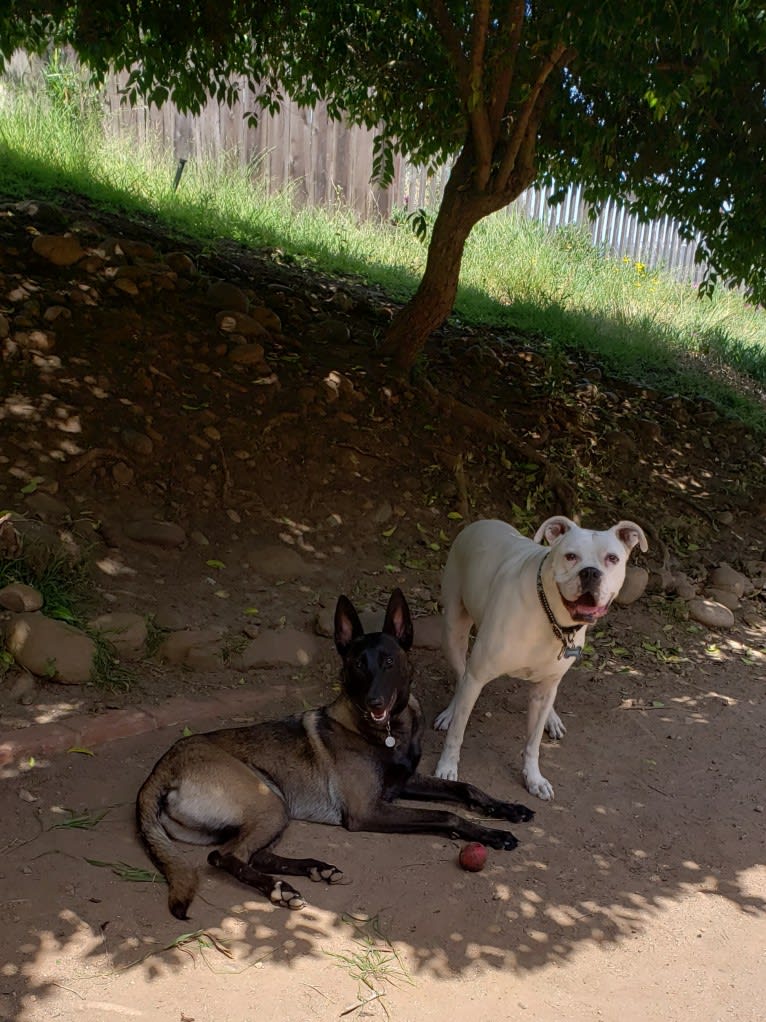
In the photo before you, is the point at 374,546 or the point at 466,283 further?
the point at 466,283

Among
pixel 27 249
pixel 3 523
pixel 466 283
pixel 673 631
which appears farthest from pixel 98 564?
pixel 466 283

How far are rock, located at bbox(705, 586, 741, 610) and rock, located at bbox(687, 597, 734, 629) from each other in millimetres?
229

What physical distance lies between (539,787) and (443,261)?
14.5 feet

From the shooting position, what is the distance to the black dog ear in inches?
173

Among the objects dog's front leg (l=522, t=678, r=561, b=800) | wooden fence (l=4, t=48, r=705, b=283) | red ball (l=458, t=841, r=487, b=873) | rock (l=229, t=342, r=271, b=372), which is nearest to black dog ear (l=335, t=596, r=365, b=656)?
dog's front leg (l=522, t=678, r=561, b=800)

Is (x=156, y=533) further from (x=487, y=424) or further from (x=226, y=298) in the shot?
(x=487, y=424)

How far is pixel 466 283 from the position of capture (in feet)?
38.8

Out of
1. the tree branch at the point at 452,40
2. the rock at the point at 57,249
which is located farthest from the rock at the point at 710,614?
the rock at the point at 57,249

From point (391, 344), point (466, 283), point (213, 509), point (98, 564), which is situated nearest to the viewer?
point (98, 564)

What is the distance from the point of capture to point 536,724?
465 cm

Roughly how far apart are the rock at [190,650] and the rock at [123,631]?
0.43 feet

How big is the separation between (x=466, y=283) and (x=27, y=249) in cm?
586

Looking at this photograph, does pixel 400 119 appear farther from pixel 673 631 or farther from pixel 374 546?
pixel 673 631

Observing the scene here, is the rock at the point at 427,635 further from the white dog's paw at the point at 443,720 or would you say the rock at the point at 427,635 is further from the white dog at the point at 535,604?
the white dog at the point at 535,604
